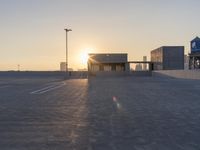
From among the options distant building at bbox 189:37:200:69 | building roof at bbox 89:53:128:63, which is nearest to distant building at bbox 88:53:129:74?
building roof at bbox 89:53:128:63

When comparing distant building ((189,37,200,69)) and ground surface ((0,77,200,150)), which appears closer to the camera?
ground surface ((0,77,200,150))

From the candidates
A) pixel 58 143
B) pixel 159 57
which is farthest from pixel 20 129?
pixel 159 57

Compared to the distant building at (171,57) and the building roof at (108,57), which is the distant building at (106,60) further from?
the distant building at (171,57)

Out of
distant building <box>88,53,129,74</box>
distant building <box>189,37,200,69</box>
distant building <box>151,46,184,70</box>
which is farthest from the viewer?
distant building <box>151,46,184,70</box>

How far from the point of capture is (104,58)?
79.2 meters

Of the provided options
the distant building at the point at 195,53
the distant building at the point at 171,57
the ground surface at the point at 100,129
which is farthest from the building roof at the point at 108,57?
the ground surface at the point at 100,129

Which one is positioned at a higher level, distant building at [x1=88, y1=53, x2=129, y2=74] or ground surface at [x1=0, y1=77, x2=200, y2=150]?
distant building at [x1=88, y1=53, x2=129, y2=74]

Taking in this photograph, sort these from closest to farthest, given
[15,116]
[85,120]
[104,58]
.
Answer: [85,120], [15,116], [104,58]

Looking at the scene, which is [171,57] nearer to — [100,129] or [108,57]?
[108,57]

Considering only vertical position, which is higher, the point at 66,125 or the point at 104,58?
the point at 104,58

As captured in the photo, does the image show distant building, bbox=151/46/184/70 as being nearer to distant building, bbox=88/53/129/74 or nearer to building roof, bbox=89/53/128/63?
distant building, bbox=88/53/129/74

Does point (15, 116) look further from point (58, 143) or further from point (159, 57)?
point (159, 57)

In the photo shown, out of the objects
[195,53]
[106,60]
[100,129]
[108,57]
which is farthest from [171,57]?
[100,129]

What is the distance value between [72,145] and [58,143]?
368 millimetres
